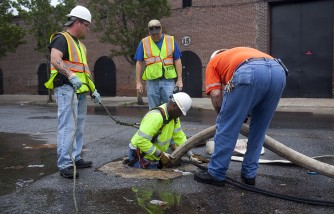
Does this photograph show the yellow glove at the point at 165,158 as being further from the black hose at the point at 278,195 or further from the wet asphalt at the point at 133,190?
the black hose at the point at 278,195

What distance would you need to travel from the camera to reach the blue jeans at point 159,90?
646 centimetres

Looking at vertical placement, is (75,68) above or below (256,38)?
below

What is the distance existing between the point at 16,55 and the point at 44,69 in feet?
10.5

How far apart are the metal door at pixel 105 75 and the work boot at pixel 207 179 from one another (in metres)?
21.6

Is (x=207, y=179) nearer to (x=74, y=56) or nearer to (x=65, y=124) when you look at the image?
(x=65, y=124)

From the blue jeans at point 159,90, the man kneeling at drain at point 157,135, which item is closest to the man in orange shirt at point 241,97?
the man kneeling at drain at point 157,135

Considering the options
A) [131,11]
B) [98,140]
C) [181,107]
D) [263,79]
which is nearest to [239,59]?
[263,79]

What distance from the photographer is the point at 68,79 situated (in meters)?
4.56

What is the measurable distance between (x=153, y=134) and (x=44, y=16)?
722 inches

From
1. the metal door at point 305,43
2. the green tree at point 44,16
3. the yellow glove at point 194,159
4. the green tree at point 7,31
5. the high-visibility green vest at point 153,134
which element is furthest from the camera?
the green tree at point 7,31

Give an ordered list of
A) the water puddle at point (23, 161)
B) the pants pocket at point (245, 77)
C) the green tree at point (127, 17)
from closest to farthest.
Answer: the pants pocket at point (245, 77), the water puddle at point (23, 161), the green tree at point (127, 17)

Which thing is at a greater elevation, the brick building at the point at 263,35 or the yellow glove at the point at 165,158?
the brick building at the point at 263,35

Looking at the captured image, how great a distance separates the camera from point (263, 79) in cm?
374

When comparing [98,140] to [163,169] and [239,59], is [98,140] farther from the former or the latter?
[239,59]
